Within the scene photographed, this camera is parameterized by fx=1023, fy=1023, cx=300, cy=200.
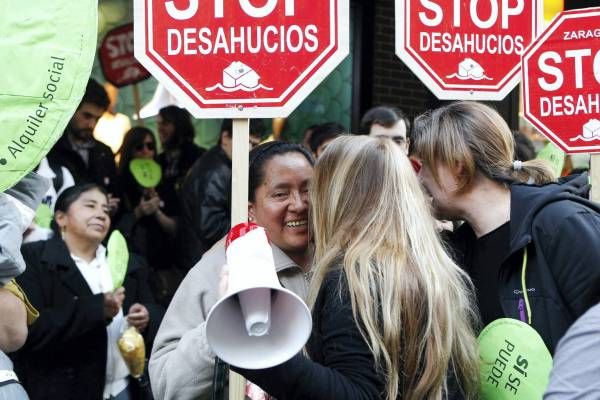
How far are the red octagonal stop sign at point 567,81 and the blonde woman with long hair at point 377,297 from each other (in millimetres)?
1228

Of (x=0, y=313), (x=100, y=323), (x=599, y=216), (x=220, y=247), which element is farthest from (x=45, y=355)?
(x=599, y=216)

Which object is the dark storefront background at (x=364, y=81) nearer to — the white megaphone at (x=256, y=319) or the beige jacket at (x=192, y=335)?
the beige jacket at (x=192, y=335)

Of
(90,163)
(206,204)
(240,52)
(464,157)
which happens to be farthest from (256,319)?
(90,163)

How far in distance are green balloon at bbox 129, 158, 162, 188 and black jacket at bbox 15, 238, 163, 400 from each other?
6.73 ft

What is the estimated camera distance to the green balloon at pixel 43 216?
628 cm

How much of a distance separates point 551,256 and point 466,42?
1173 millimetres

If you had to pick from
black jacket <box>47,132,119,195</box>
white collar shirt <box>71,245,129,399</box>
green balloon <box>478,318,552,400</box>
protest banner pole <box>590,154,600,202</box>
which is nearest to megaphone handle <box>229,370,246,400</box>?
green balloon <box>478,318,552,400</box>

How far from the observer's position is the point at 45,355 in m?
5.28

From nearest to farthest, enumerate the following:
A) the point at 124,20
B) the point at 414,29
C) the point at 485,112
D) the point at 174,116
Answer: the point at 485,112 < the point at 414,29 < the point at 174,116 < the point at 124,20

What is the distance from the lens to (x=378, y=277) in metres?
2.82

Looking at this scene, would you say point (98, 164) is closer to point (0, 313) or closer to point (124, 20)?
point (124, 20)

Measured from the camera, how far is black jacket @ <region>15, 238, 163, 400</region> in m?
5.18

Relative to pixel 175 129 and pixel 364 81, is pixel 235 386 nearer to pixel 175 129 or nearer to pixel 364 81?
pixel 175 129

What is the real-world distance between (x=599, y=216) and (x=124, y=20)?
6.89m
